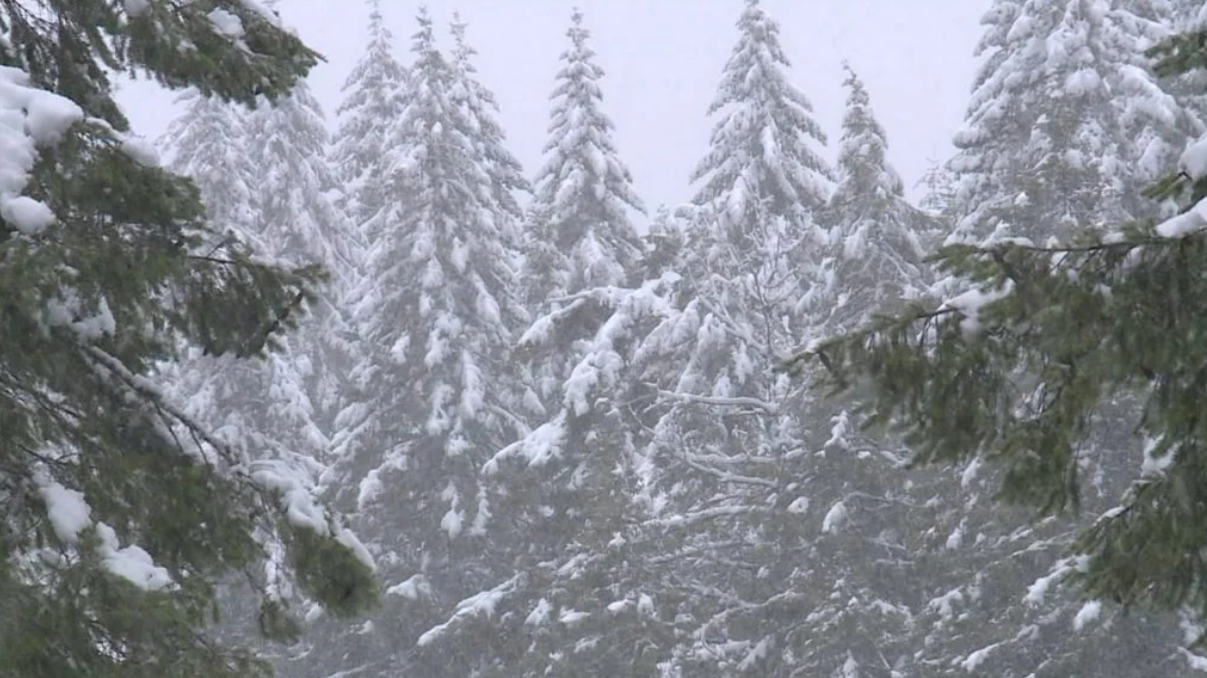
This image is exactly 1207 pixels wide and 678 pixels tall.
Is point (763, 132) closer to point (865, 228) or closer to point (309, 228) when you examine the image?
point (865, 228)

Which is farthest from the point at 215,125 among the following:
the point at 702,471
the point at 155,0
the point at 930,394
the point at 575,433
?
the point at 930,394

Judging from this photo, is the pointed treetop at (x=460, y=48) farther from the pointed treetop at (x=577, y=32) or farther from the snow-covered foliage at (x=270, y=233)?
the snow-covered foliage at (x=270, y=233)

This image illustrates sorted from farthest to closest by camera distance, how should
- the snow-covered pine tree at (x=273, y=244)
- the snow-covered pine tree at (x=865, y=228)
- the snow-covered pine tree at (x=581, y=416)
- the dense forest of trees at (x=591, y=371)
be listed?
1. the snow-covered pine tree at (x=273, y=244)
2. the snow-covered pine tree at (x=581, y=416)
3. the snow-covered pine tree at (x=865, y=228)
4. the dense forest of trees at (x=591, y=371)

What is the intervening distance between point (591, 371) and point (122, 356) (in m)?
Result: 17.0

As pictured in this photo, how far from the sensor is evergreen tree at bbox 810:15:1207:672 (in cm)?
503

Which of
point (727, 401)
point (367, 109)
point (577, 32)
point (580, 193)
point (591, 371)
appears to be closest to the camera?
point (727, 401)

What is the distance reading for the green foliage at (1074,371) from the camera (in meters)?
5.03

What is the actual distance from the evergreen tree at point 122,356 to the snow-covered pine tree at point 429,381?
64.7 feet

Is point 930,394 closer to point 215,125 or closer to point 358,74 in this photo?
point 215,125

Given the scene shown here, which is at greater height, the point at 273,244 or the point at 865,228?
the point at 273,244

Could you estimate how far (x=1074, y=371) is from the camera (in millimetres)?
5312

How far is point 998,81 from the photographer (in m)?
22.0

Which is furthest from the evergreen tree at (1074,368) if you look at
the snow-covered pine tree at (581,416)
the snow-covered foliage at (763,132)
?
the snow-covered foliage at (763,132)

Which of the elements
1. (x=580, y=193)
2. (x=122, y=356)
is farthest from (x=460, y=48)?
(x=122, y=356)
